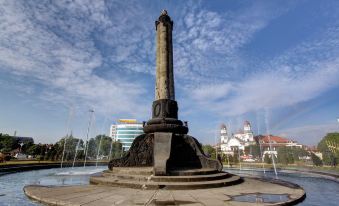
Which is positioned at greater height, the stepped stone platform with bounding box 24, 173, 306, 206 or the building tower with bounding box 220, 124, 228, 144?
the building tower with bounding box 220, 124, 228, 144

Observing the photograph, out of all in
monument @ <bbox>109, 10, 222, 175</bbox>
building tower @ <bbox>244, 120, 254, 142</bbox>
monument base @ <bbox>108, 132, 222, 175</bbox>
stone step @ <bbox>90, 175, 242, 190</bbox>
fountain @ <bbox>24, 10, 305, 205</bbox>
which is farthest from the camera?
building tower @ <bbox>244, 120, 254, 142</bbox>

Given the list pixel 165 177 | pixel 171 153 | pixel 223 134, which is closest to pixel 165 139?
pixel 171 153

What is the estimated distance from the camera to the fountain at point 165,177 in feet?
22.1

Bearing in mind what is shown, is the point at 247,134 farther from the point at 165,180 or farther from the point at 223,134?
the point at 165,180

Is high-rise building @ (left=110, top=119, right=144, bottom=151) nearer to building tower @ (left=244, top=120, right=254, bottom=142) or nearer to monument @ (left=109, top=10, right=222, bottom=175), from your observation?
building tower @ (left=244, top=120, right=254, bottom=142)

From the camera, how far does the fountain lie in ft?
22.1

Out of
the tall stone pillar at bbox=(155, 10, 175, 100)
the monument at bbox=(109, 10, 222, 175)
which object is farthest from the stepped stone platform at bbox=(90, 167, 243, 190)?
the tall stone pillar at bbox=(155, 10, 175, 100)

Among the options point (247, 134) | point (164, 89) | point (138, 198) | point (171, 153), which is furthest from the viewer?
point (247, 134)

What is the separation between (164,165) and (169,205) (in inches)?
144

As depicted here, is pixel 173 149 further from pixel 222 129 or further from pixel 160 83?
pixel 222 129

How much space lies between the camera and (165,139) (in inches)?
463

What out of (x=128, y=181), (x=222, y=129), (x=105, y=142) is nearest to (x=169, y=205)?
(x=128, y=181)

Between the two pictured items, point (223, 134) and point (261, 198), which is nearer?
point (261, 198)

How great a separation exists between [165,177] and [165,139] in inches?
118
